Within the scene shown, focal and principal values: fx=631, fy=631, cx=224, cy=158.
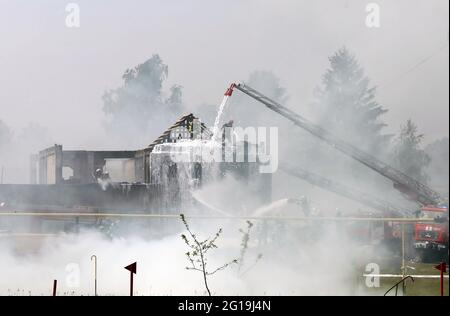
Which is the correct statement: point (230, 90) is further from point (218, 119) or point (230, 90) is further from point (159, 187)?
point (159, 187)

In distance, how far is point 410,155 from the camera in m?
35.5

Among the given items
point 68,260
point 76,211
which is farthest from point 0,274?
point 76,211

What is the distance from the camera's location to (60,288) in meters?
14.8

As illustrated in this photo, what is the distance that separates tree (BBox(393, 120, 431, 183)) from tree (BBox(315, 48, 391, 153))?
3.24 m

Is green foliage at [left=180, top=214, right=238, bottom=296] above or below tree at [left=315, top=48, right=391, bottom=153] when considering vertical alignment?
below

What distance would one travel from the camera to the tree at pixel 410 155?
34969mm

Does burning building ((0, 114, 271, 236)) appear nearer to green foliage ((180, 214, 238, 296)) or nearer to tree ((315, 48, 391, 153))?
green foliage ((180, 214, 238, 296))

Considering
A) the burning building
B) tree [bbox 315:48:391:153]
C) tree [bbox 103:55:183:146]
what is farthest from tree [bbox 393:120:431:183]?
tree [bbox 103:55:183:146]

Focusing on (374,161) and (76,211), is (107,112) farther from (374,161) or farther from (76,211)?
(374,161)

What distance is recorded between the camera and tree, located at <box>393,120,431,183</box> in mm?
34969

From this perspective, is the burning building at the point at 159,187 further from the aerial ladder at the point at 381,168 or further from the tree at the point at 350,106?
the tree at the point at 350,106

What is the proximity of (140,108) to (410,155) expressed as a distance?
24.1 m

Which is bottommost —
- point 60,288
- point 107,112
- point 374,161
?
point 60,288
